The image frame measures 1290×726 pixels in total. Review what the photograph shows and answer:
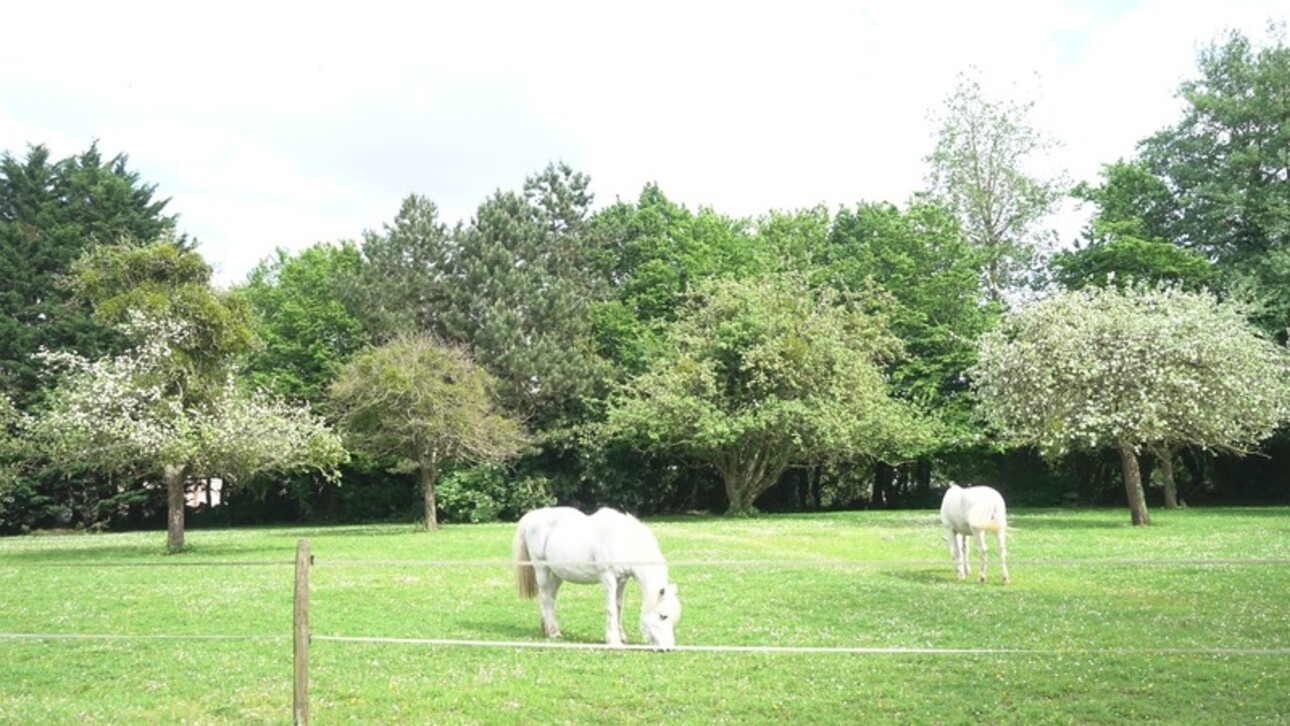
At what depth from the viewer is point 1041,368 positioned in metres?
29.1

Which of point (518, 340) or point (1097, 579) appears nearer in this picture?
point (1097, 579)

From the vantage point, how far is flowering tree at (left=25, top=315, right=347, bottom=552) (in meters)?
25.1

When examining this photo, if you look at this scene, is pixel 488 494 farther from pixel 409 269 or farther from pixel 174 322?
pixel 174 322

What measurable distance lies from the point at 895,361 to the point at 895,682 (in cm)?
3953

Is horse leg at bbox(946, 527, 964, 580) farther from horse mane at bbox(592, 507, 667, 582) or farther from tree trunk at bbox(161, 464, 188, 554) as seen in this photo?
tree trunk at bbox(161, 464, 188, 554)

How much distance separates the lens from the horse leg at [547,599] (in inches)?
488

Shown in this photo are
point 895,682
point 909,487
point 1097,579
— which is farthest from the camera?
point 909,487

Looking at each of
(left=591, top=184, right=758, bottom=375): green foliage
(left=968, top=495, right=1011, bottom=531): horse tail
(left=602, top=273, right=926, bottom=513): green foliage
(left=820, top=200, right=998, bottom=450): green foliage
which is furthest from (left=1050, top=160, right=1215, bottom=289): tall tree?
(left=968, top=495, right=1011, bottom=531): horse tail

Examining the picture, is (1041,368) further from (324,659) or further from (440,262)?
(440,262)

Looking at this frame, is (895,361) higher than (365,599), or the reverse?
(895,361)

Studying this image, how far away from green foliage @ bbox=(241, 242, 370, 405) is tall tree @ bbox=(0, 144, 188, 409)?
20.7 feet

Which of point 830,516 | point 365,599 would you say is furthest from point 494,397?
point 365,599

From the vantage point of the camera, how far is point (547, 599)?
41.1 ft

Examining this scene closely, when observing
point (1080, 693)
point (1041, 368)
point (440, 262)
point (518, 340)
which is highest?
point (440, 262)
